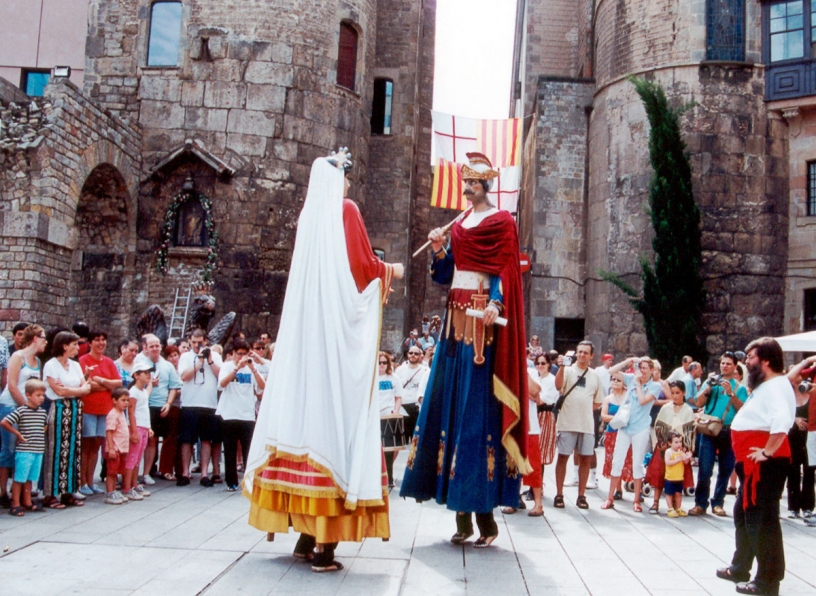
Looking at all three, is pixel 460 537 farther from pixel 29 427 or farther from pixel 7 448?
pixel 7 448

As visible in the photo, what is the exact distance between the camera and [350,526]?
5.38m

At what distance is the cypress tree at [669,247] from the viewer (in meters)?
18.3

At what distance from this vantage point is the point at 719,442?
9586 millimetres

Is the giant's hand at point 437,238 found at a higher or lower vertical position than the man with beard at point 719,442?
higher

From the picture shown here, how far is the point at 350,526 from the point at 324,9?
1816 centimetres

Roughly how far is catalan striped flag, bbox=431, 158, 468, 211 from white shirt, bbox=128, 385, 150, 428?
1414 cm

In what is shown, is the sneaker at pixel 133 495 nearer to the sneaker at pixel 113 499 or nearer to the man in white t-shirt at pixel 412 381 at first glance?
the sneaker at pixel 113 499

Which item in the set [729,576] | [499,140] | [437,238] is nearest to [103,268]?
[499,140]

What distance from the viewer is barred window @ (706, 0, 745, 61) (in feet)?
63.9

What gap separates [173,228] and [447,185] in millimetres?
7164

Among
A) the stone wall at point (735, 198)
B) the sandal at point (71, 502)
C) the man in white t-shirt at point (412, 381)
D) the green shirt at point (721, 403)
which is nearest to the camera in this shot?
the sandal at point (71, 502)

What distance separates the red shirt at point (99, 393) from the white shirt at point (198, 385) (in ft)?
4.53

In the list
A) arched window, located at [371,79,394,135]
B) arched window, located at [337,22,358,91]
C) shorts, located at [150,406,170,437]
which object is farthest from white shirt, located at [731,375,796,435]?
arched window, located at [371,79,394,135]

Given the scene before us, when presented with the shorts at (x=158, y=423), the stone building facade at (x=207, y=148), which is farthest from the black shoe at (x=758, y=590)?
the stone building facade at (x=207, y=148)
